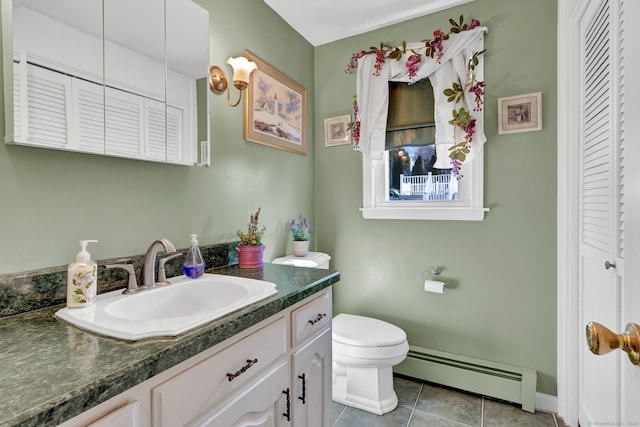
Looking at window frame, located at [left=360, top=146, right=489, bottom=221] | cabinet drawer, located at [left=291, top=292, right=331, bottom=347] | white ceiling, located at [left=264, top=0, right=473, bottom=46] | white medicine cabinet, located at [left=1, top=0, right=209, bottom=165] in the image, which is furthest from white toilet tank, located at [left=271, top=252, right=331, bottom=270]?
white ceiling, located at [left=264, top=0, right=473, bottom=46]

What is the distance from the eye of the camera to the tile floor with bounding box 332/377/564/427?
67.4 inches

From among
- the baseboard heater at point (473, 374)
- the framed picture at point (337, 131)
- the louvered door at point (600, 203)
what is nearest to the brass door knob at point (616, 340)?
the louvered door at point (600, 203)

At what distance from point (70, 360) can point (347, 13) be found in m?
2.29

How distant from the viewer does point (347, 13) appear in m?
2.07

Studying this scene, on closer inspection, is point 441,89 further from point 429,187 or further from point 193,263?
point 193,263

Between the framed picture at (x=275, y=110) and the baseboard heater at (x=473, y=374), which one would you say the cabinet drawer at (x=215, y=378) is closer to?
the framed picture at (x=275, y=110)

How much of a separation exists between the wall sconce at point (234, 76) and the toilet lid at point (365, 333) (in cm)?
145

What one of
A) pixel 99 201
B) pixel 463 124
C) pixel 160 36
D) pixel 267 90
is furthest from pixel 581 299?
pixel 160 36

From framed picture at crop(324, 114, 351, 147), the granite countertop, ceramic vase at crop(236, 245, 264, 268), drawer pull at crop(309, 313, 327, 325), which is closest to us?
the granite countertop

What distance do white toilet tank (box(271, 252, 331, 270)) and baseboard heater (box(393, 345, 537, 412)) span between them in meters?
0.86

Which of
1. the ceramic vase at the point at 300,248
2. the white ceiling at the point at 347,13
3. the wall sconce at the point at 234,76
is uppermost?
the white ceiling at the point at 347,13

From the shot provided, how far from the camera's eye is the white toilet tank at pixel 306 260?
1.96m

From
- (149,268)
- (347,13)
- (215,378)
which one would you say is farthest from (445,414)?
(347,13)

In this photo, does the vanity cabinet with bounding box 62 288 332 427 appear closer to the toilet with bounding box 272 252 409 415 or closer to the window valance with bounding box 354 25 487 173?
the toilet with bounding box 272 252 409 415
